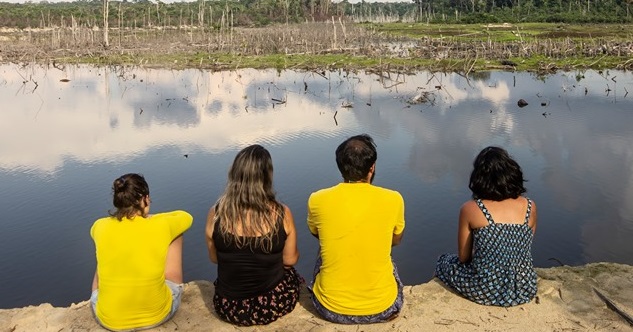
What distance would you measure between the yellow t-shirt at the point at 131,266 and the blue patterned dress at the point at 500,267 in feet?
6.56

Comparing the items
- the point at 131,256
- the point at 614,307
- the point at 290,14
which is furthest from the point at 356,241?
the point at 290,14

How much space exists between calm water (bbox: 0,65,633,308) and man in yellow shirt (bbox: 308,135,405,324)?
225cm

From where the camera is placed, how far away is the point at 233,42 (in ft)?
Answer: 113

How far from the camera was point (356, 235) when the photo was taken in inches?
136

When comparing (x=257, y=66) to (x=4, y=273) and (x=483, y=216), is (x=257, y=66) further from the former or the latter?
(x=483, y=216)

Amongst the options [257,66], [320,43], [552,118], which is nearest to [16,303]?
[552,118]

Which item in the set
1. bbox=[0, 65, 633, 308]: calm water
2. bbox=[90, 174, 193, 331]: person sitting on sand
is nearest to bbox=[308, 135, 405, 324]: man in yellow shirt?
bbox=[90, 174, 193, 331]: person sitting on sand

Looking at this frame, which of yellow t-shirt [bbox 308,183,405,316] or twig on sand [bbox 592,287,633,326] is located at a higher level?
yellow t-shirt [bbox 308,183,405,316]

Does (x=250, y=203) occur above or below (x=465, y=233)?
above

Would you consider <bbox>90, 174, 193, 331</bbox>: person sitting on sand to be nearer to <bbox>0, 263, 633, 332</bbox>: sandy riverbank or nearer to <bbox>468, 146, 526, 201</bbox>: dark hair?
<bbox>0, 263, 633, 332</bbox>: sandy riverbank

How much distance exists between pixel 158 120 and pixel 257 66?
1305 centimetres

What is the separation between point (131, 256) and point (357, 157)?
1.47 metres

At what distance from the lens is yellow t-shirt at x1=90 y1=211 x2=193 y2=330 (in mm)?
3371

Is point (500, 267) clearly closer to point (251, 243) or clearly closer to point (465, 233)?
point (465, 233)
